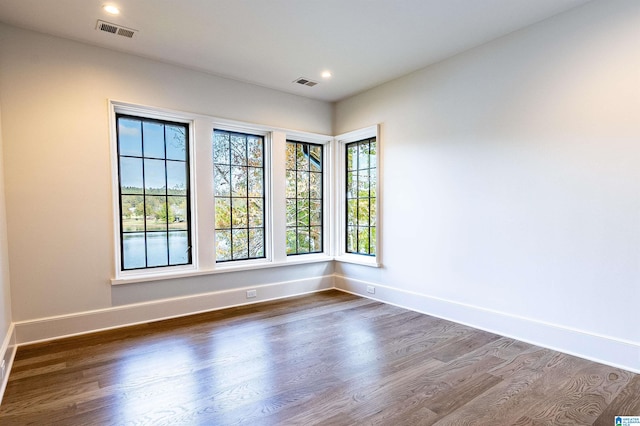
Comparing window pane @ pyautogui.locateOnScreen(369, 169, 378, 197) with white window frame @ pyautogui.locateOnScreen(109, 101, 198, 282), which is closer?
white window frame @ pyautogui.locateOnScreen(109, 101, 198, 282)

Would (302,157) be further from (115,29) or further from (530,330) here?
(530,330)

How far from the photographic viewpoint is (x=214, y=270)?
410 cm

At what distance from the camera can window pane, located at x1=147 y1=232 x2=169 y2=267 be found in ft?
12.4

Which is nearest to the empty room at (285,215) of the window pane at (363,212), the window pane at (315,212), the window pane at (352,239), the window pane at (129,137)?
the window pane at (129,137)

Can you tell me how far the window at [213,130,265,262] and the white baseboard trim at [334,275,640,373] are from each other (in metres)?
1.92

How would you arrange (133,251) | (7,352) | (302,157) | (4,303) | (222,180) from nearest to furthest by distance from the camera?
(7,352) → (4,303) → (133,251) → (222,180) → (302,157)

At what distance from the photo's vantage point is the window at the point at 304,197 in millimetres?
4949

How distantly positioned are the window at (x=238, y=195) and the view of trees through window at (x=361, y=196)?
134 centimetres

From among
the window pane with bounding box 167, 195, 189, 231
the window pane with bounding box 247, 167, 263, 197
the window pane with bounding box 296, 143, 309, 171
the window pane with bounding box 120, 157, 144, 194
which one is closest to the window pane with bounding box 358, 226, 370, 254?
the window pane with bounding box 296, 143, 309, 171

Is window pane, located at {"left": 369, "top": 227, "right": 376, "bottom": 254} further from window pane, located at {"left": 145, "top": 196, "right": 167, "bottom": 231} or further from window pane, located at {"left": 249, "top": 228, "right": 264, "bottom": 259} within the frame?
window pane, located at {"left": 145, "top": 196, "right": 167, "bottom": 231}

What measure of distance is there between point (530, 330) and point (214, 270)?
344 centimetres

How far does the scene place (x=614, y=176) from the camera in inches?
102

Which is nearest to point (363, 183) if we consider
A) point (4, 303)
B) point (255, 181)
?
point (255, 181)

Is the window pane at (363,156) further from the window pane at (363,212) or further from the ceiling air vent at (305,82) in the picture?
the ceiling air vent at (305,82)
